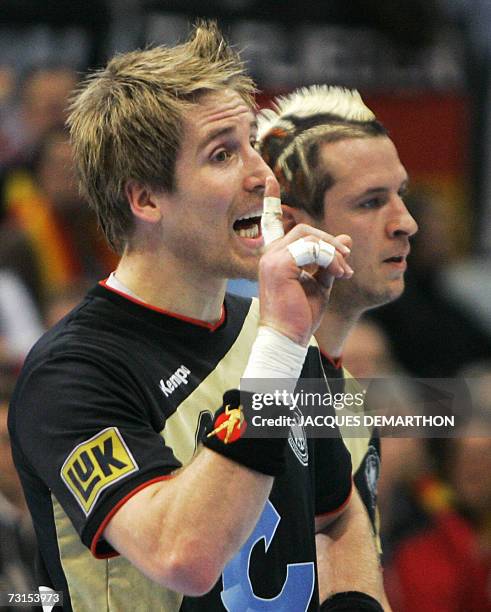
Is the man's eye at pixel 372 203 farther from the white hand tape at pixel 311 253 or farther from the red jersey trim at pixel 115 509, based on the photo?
the red jersey trim at pixel 115 509

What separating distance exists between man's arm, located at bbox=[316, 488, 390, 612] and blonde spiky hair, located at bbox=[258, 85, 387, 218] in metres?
0.74

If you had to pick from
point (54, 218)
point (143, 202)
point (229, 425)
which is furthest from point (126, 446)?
point (54, 218)

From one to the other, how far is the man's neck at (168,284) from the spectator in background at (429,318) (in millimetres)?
3170

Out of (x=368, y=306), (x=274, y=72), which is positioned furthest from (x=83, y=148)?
(x=274, y=72)

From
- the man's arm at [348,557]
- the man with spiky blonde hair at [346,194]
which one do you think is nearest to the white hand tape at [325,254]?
the man with spiky blonde hair at [346,194]

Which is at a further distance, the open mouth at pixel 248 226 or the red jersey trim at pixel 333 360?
the red jersey trim at pixel 333 360

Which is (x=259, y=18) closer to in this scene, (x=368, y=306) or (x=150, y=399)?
(x=368, y=306)

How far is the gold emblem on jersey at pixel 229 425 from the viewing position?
2.10 meters

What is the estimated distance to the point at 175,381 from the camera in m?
2.44

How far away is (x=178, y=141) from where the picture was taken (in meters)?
2.50

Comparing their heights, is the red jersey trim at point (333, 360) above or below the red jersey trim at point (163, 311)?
below

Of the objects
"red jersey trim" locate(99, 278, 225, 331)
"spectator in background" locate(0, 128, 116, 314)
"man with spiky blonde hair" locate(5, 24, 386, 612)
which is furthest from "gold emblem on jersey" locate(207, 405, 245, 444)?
"spectator in background" locate(0, 128, 116, 314)

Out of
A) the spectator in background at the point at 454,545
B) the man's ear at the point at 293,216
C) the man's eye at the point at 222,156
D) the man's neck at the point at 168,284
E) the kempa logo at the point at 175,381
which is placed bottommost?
the spectator in background at the point at 454,545
